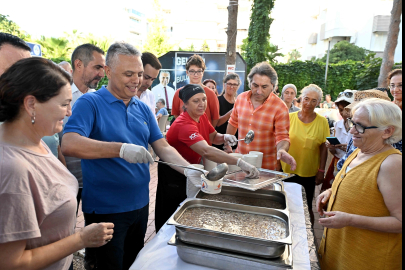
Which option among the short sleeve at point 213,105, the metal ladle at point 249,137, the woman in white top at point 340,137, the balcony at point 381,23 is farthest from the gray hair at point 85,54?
the balcony at point 381,23

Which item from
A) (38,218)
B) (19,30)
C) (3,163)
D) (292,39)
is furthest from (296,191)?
(292,39)

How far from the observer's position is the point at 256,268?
106 cm

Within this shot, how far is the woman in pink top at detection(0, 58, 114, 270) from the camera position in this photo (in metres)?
0.85

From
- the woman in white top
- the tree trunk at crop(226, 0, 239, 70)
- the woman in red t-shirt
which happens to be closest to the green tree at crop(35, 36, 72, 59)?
the tree trunk at crop(226, 0, 239, 70)

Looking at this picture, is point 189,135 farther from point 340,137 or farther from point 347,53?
point 347,53

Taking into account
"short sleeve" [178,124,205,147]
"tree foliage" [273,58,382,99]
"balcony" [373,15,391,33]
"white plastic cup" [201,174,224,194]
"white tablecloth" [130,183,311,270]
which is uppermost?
"balcony" [373,15,391,33]

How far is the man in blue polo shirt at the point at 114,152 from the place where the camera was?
1440 mm

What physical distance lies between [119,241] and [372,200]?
1.43m

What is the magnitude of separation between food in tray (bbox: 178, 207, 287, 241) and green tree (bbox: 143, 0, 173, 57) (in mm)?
21385

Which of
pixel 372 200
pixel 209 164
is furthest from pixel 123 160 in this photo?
pixel 372 200

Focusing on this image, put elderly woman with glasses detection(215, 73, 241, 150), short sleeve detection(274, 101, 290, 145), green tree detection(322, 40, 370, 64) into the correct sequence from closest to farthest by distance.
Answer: short sleeve detection(274, 101, 290, 145) → elderly woman with glasses detection(215, 73, 241, 150) → green tree detection(322, 40, 370, 64)

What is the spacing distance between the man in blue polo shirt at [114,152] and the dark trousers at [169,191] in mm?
548

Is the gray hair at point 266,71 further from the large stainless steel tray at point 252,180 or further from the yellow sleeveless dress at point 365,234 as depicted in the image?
the yellow sleeveless dress at point 365,234

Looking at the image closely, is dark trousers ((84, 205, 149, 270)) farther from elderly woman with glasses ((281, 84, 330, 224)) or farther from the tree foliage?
the tree foliage
